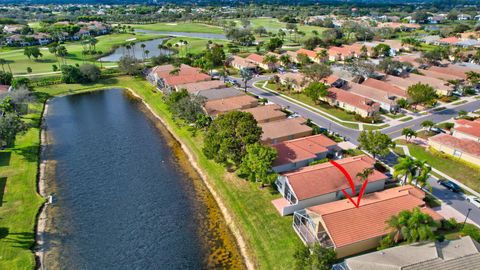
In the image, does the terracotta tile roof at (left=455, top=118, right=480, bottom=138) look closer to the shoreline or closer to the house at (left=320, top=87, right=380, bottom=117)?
the house at (left=320, top=87, right=380, bottom=117)

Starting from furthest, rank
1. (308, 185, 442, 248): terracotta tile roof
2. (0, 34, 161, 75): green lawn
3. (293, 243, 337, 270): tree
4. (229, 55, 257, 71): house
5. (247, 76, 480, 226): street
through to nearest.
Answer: (0, 34, 161, 75): green lawn < (229, 55, 257, 71): house < (247, 76, 480, 226): street < (308, 185, 442, 248): terracotta tile roof < (293, 243, 337, 270): tree

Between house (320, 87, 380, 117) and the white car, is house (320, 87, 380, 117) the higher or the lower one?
the higher one

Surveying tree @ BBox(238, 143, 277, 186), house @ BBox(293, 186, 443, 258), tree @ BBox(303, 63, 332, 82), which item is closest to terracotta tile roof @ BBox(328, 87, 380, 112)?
tree @ BBox(303, 63, 332, 82)

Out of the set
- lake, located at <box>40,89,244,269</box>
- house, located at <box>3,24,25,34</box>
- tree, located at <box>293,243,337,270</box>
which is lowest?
lake, located at <box>40,89,244,269</box>

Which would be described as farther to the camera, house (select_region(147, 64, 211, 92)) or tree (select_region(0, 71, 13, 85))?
house (select_region(147, 64, 211, 92))

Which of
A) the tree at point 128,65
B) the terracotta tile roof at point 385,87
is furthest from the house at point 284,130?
the tree at point 128,65

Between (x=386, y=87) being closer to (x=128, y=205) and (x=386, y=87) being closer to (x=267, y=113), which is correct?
(x=267, y=113)

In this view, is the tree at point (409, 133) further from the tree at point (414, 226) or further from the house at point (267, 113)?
the tree at point (414, 226)

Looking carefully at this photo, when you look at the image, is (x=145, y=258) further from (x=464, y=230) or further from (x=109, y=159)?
(x=464, y=230)
